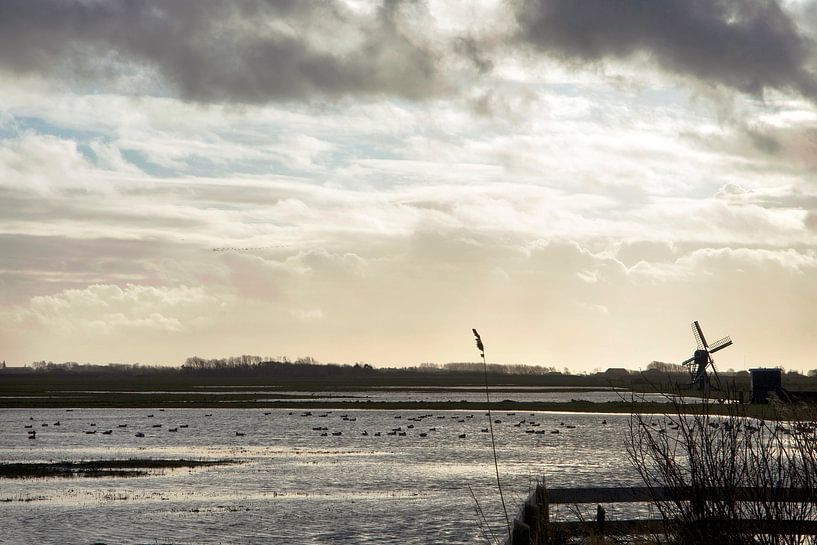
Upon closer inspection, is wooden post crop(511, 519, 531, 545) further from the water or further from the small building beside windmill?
the small building beside windmill

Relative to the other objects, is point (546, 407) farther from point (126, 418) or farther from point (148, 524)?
point (148, 524)

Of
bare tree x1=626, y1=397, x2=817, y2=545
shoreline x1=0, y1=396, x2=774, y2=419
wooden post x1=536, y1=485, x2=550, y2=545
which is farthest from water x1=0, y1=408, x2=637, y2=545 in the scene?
shoreline x1=0, y1=396, x2=774, y2=419

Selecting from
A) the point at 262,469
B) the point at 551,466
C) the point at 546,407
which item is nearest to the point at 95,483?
the point at 262,469

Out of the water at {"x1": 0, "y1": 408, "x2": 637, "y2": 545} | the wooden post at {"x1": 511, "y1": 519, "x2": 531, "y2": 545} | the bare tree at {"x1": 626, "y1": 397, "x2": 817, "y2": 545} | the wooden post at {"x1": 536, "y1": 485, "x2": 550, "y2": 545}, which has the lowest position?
the water at {"x1": 0, "y1": 408, "x2": 637, "y2": 545}

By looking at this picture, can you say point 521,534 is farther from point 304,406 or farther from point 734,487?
point 304,406

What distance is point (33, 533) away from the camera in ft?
97.8

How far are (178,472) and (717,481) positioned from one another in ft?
134

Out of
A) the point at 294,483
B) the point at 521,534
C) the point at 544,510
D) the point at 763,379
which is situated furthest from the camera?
the point at 763,379

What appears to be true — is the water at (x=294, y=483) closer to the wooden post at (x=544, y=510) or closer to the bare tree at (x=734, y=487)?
the wooden post at (x=544, y=510)

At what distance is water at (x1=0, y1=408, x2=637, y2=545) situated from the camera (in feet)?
99.0

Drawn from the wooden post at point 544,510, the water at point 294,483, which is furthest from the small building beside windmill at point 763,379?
the wooden post at point 544,510

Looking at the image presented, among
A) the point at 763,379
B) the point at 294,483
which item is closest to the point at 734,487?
the point at 294,483

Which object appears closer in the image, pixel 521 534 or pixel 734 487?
pixel 734 487

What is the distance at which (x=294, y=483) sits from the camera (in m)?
43.2
